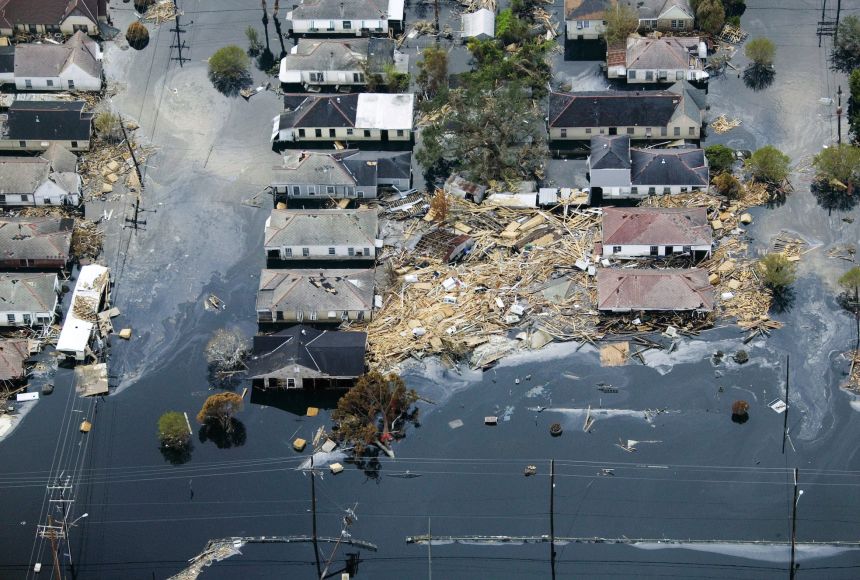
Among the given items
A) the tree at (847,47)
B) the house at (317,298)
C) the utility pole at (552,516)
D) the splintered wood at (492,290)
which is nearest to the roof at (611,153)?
the splintered wood at (492,290)

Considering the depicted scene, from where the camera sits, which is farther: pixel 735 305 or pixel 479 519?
A: pixel 735 305

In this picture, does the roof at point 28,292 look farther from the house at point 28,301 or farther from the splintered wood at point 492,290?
the splintered wood at point 492,290

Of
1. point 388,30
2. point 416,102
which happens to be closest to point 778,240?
point 416,102

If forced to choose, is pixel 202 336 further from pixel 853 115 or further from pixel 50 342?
pixel 853 115

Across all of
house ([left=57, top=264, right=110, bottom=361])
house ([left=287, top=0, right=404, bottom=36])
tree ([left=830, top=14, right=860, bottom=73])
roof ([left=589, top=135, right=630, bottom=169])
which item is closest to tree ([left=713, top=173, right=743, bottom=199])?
roof ([left=589, top=135, right=630, bottom=169])

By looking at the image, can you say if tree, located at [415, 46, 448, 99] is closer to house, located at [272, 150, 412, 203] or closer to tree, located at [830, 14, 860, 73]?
house, located at [272, 150, 412, 203]

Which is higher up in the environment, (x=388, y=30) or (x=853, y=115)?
(x=388, y=30)
